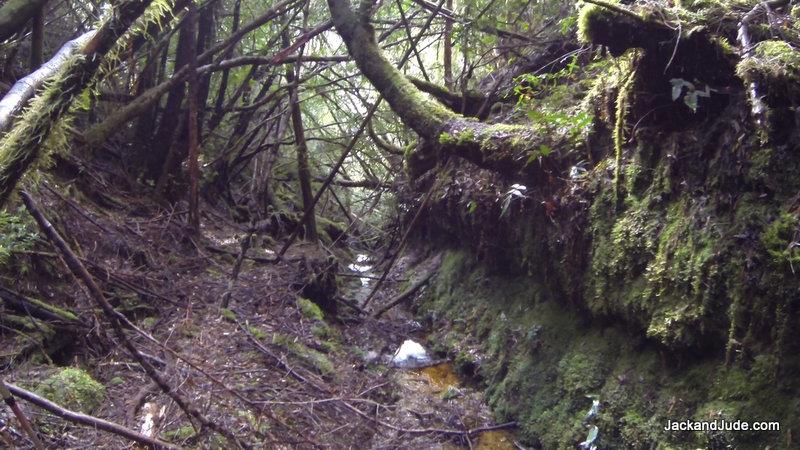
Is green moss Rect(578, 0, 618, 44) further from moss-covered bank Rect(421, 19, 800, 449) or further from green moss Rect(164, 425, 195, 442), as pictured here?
green moss Rect(164, 425, 195, 442)

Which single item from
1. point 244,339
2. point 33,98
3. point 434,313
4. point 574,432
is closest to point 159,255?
point 244,339

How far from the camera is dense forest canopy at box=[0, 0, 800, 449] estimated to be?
240 cm

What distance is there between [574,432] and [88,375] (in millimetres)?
2704

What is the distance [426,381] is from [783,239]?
Result: 9.54 feet

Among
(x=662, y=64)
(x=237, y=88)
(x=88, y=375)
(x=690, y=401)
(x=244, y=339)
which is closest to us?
(x=690, y=401)

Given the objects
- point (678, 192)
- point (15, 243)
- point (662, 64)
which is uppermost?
point (662, 64)

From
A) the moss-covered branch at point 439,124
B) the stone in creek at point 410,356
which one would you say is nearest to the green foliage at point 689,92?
the moss-covered branch at point 439,124

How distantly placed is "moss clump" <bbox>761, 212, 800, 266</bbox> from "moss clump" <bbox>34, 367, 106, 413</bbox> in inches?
125

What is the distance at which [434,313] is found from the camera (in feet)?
18.9

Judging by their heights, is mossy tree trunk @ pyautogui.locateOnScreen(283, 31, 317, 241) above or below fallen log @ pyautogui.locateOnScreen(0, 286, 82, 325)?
above

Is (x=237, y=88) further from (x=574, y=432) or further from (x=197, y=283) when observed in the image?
(x=574, y=432)

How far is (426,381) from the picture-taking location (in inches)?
180

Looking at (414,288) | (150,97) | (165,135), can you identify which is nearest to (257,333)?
(414,288)

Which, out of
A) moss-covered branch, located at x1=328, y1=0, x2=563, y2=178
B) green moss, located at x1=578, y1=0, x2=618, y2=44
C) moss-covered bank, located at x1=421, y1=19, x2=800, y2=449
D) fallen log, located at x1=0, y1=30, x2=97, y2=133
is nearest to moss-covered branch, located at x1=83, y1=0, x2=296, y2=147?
moss-covered branch, located at x1=328, y1=0, x2=563, y2=178
